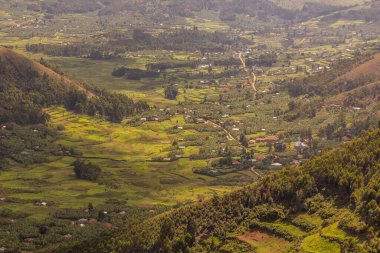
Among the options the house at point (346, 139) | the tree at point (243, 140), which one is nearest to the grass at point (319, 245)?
the tree at point (243, 140)

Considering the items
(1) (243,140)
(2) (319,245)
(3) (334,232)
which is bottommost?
(1) (243,140)

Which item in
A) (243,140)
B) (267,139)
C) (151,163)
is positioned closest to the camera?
(151,163)

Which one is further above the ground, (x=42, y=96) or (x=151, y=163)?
(x=42, y=96)

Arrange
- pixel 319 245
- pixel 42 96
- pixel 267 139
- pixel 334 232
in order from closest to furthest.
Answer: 1. pixel 319 245
2. pixel 334 232
3. pixel 267 139
4. pixel 42 96

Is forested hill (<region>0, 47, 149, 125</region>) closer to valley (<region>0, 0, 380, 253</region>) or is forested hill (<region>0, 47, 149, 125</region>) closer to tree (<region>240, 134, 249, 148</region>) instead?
valley (<region>0, 0, 380, 253</region>)

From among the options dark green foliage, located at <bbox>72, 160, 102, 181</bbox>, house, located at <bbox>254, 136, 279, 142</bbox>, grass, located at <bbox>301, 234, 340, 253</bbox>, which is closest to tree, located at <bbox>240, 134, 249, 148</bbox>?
house, located at <bbox>254, 136, 279, 142</bbox>

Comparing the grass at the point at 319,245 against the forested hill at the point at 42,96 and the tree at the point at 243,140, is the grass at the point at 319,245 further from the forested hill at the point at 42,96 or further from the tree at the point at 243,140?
the forested hill at the point at 42,96

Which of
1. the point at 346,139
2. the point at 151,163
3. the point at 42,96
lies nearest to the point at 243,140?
the point at 346,139

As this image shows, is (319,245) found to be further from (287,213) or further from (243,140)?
(243,140)
